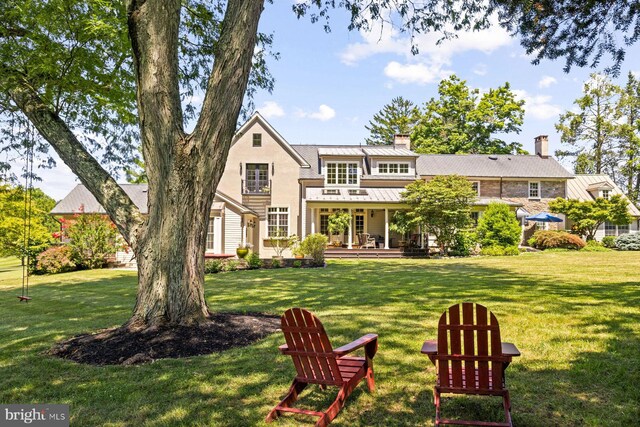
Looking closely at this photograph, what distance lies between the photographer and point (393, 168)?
1218 inches

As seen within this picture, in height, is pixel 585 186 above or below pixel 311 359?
above

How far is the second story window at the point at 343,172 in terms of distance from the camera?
29781mm

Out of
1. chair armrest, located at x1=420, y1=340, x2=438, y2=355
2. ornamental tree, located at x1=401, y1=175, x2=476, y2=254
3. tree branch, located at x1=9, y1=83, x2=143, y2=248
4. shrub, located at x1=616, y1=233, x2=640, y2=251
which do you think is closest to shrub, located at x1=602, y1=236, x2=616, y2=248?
shrub, located at x1=616, y1=233, x2=640, y2=251

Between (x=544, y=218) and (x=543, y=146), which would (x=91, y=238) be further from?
(x=543, y=146)

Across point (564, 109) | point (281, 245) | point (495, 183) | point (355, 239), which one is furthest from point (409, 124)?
point (281, 245)

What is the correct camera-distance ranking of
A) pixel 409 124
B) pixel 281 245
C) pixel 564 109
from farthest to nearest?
pixel 409 124 → pixel 564 109 → pixel 281 245

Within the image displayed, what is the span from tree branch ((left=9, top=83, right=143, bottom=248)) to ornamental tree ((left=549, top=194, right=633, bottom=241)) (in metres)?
31.2

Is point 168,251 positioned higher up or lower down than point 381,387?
higher up

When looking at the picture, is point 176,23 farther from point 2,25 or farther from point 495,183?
point 495,183

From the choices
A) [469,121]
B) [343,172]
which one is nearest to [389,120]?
[469,121]

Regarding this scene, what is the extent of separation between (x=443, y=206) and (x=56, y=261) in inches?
804

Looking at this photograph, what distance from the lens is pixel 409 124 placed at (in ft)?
190

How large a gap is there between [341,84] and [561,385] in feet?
39.6

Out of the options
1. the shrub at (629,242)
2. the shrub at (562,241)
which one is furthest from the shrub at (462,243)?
the shrub at (629,242)
